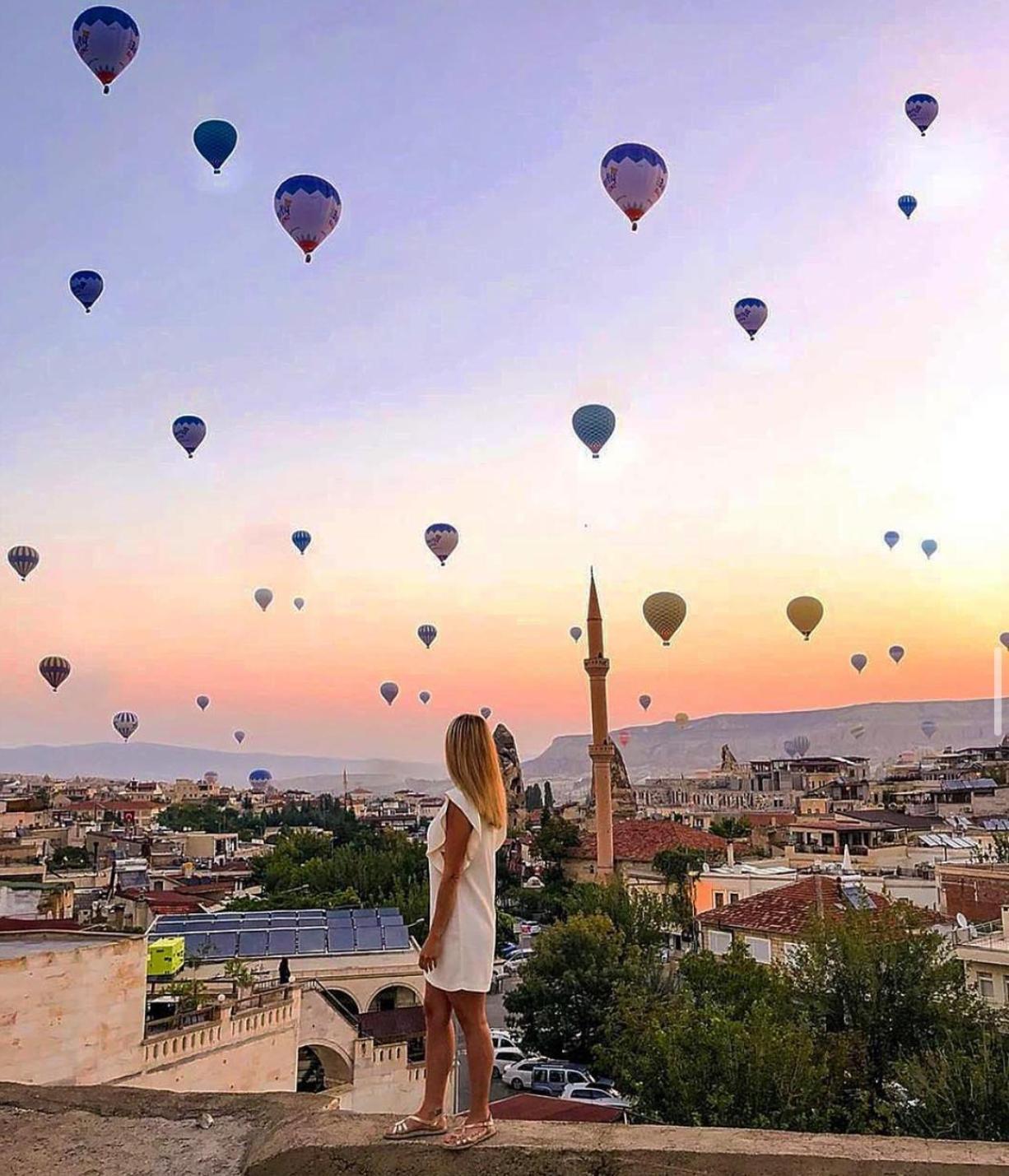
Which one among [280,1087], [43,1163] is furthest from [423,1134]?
[280,1087]

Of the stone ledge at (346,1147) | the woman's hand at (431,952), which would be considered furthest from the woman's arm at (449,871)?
the stone ledge at (346,1147)

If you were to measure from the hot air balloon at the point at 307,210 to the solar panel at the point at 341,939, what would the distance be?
13877mm

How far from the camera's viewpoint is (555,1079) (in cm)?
2055

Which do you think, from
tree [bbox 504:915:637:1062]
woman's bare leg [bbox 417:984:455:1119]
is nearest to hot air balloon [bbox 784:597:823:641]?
tree [bbox 504:915:637:1062]

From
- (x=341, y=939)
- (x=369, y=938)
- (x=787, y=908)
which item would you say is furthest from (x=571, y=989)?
(x=787, y=908)

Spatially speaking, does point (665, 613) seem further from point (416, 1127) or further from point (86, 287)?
point (416, 1127)

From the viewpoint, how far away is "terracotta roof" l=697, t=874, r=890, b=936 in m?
24.8

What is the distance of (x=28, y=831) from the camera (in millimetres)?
60875

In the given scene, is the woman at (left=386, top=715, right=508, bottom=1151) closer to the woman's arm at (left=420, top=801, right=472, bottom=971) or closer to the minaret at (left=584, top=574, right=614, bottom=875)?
the woman's arm at (left=420, top=801, right=472, bottom=971)

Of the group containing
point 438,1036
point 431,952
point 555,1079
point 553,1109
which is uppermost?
point 431,952

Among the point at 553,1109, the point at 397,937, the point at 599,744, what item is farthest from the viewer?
the point at 599,744

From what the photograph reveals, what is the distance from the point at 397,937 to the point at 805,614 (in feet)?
59.8

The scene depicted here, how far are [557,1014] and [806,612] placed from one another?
17.8m

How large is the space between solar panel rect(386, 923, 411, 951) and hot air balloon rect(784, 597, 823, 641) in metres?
17.4
